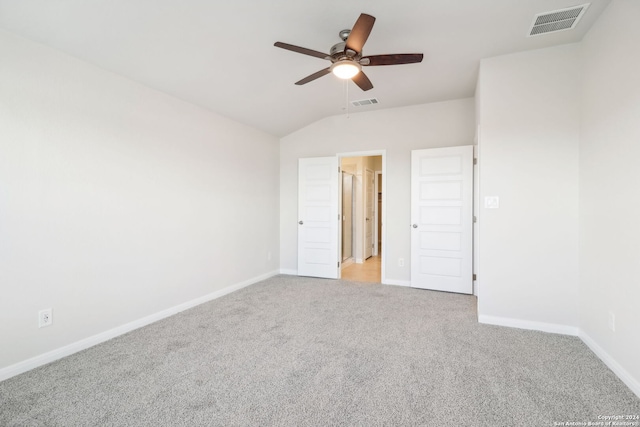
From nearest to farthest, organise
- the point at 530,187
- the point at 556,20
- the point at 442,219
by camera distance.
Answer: the point at 556,20, the point at 530,187, the point at 442,219

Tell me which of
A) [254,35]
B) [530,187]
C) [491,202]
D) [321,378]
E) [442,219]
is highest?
[254,35]

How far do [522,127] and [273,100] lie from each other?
9.25 ft

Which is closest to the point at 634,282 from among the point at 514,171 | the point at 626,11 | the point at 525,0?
the point at 514,171

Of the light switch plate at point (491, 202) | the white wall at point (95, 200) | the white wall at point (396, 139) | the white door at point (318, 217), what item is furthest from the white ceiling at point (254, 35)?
the white door at point (318, 217)

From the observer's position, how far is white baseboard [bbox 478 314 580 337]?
9.00ft

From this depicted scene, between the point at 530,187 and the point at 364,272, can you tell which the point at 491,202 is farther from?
the point at 364,272

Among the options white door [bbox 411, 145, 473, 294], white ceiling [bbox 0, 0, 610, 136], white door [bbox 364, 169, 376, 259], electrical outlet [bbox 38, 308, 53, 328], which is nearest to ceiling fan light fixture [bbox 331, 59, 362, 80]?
white ceiling [bbox 0, 0, 610, 136]

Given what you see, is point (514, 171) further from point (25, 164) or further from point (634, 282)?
point (25, 164)

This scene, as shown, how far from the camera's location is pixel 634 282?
1912mm

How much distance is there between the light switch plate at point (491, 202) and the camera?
296 centimetres

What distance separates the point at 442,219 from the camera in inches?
163

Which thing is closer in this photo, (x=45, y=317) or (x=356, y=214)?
(x=45, y=317)

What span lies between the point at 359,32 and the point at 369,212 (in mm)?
5378

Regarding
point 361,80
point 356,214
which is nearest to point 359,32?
point 361,80
